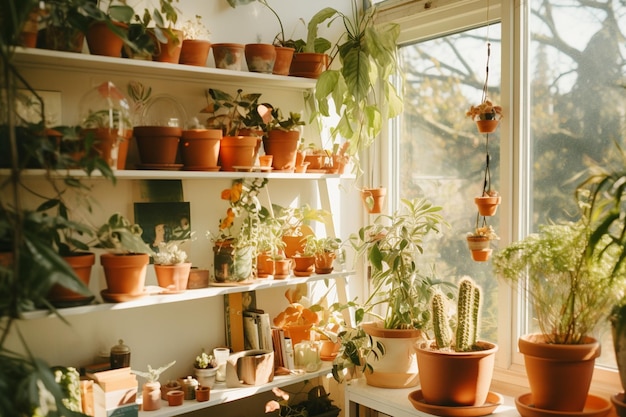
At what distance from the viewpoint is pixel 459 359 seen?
250cm

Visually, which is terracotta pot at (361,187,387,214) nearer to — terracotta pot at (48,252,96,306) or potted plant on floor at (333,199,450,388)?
potted plant on floor at (333,199,450,388)

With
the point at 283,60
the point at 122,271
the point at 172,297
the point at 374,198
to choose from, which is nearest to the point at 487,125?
the point at 374,198

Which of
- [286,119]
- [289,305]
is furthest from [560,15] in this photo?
[289,305]

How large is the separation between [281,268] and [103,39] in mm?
1105

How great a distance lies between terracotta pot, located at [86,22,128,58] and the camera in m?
2.34

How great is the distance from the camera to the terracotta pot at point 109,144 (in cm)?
231

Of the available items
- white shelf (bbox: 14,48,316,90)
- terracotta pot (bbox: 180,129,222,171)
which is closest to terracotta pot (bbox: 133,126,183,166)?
terracotta pot (bbox: 180,129,222,171)

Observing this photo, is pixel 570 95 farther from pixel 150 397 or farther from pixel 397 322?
pixel 150 397

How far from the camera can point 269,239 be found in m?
2.88

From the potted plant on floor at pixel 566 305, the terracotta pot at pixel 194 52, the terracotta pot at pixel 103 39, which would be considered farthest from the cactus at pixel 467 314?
the terracotta pot at pixel 103 39

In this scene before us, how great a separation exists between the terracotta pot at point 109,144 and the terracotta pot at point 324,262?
0.95 m

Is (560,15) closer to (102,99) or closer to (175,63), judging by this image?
(175,63)

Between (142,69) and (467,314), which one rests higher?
(142,69)

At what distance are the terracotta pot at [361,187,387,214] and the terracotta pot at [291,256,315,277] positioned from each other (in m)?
0.38
